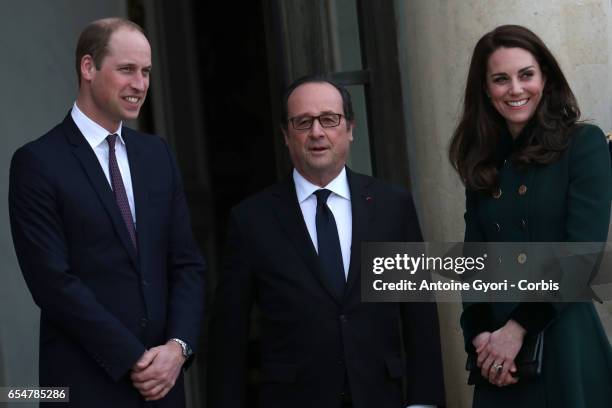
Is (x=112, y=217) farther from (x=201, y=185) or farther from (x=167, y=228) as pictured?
(x=201, y=185)

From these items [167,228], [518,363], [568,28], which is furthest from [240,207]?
[568,28]

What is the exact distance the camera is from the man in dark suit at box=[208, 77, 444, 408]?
3.97 meters

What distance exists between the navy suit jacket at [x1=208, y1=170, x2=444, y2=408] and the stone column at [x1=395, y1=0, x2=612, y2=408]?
838 mm

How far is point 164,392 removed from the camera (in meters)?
3.79

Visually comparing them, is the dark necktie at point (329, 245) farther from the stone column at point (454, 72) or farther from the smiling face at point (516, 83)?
the stone column at point (454, 72)

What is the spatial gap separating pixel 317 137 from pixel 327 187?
181 millimetres

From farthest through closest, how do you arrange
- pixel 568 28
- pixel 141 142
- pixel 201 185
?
pixel 201 185 → pixel 568 28 → pixel 141 142

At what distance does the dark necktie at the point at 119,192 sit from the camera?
3857 millimetres

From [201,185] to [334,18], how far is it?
3.60 m

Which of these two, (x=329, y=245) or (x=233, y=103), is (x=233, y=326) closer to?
(x=329, y=245)

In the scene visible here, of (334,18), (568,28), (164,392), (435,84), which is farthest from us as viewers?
(334,18)

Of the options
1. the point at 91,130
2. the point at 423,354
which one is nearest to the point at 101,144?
the point at 91,130

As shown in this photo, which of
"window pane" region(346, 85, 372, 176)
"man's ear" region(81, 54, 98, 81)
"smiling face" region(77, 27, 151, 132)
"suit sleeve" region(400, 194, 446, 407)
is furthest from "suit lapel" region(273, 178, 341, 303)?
"window pane" region(346, 85, 372, 176)

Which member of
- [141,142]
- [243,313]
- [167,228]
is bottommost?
[243,313]
